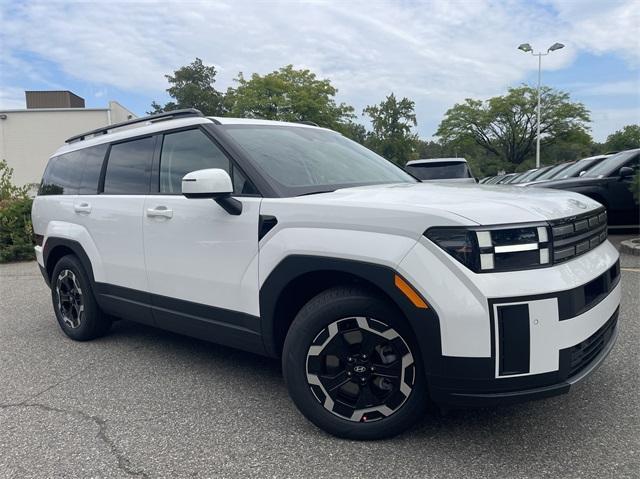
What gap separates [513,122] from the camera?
44156mm

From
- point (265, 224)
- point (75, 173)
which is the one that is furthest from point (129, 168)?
point (265, 224)

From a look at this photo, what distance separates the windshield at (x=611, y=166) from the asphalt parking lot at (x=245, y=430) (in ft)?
20.7

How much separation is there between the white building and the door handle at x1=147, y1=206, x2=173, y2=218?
33.3 meters

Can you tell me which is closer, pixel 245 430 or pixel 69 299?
pixel 245 430

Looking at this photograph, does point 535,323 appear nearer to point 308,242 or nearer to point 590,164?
point 308,242

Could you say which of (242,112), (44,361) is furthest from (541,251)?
(242,112)

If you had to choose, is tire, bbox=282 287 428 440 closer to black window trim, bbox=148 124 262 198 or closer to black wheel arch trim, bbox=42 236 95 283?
black window trim, bbox=148 124 262 198

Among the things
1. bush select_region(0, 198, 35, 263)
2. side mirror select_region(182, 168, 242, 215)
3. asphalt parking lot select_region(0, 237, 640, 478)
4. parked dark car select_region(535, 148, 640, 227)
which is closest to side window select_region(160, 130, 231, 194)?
side mirror select_region(182, 168, 242, 215)

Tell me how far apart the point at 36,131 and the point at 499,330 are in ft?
126

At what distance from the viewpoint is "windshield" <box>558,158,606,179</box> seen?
33.2 ft

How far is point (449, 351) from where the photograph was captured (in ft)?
7.51

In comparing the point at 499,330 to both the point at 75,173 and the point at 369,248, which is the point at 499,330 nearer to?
the point at 369,248

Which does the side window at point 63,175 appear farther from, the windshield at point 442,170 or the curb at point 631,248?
the curb at point 631,248

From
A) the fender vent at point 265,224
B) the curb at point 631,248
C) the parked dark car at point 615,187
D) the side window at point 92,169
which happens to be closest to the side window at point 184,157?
the fender vent at point 265,224
